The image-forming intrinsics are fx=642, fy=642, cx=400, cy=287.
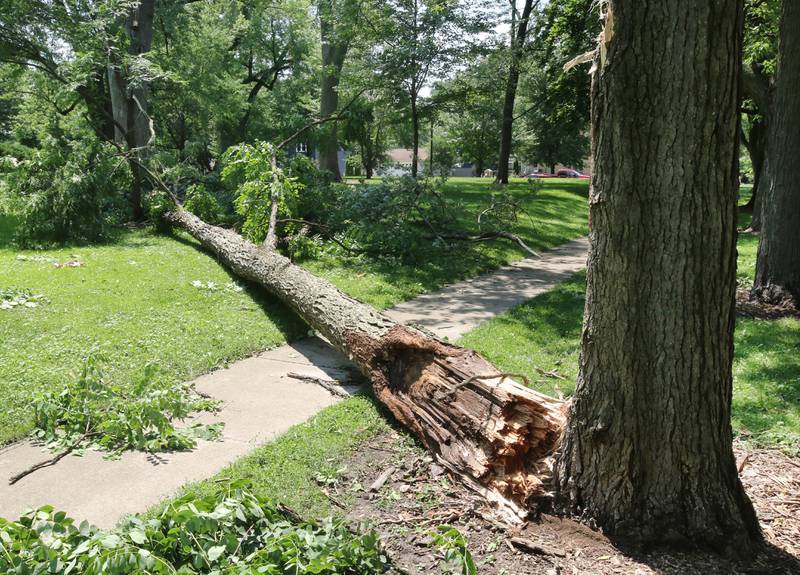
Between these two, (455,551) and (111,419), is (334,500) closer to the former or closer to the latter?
(455,551)

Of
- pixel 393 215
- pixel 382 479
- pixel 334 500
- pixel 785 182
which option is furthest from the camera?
pixel 393 215

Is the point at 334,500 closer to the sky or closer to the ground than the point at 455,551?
closer to the ground

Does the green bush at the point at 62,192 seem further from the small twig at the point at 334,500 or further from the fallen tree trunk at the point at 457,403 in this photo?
the small twig at the point at 334,500

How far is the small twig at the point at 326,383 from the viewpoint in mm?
5608

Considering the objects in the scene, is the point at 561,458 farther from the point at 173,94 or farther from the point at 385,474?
the point at 173,94

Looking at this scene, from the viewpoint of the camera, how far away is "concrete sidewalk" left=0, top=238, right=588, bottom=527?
3.83 meters

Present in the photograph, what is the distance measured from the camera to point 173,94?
80.8ft

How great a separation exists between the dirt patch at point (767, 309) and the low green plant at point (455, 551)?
6.12 meters

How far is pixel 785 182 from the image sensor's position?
816 cm

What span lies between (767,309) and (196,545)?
756cm

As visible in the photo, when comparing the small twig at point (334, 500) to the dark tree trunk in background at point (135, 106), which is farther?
the dark tree trunk in background at point (135, 106)

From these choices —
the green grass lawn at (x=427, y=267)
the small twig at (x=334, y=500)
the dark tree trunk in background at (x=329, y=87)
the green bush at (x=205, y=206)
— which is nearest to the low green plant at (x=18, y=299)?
the green grass lawn at (x=427, y=267)

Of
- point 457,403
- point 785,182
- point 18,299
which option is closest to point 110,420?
point 457,403

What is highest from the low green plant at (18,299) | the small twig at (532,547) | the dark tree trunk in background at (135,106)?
the dark tree trunk in background at (135,106)
